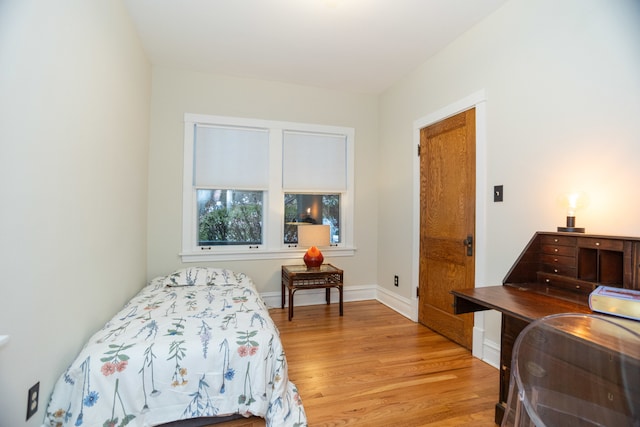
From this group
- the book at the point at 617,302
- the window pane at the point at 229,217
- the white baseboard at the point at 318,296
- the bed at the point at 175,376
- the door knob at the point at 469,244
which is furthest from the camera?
the white baseboard at the point at 318,296

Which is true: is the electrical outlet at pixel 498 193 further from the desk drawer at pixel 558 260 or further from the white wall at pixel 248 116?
the white wall at pixel 248 116

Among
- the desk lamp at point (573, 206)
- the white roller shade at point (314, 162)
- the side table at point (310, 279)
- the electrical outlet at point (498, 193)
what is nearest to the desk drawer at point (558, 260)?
the desk lamp at point (573, 206)

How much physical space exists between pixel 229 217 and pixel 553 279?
310 cm

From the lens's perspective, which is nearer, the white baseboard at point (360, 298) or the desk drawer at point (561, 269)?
the desk drawer at point (561, 269)

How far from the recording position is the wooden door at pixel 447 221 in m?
2.61

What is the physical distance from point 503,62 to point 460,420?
2446mm

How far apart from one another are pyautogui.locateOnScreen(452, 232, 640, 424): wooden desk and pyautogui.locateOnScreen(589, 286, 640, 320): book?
0.07 meters

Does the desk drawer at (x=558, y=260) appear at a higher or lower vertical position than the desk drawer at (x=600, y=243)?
lower

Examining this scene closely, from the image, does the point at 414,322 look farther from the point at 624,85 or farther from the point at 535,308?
the point at 624,85

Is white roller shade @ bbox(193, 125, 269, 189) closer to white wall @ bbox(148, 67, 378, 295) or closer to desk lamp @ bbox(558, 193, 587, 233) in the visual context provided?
white wall @ bbox(148, 67, 378, 295)

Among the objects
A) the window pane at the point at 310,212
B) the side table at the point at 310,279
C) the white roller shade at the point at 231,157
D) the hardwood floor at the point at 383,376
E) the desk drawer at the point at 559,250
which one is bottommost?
the hardwood floor at the point at 383,376

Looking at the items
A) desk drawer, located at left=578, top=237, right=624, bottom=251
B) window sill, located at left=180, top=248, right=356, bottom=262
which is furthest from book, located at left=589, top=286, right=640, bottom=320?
window sill, located at left=180, top=248, right=356, bottom=262

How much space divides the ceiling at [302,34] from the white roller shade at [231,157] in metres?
0.68

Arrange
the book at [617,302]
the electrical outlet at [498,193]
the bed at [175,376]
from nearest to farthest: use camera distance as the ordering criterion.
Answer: the book at [617,302] → the bed at [175,376] → the electrical outlet at [498,193]
